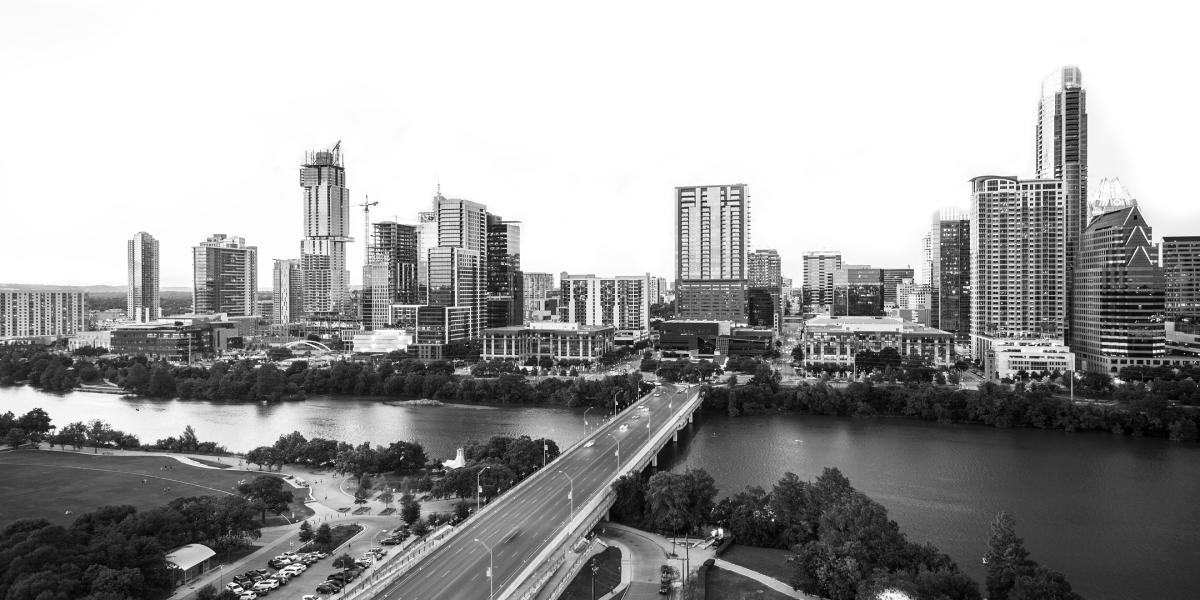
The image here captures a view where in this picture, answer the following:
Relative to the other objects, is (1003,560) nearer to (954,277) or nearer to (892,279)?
(954,277)

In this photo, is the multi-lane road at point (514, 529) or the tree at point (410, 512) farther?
the tree at point (410, 512)

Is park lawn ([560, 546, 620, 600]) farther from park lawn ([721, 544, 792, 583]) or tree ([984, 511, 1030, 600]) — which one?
tree ([984, 511, 1030, 600])

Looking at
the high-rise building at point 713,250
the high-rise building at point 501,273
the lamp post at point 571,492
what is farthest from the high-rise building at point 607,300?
the lamp post at point 571,492

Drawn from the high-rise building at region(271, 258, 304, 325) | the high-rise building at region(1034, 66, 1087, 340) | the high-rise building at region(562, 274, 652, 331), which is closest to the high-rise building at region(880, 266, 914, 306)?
the high-rise building at region(562, 274, 652, 331)

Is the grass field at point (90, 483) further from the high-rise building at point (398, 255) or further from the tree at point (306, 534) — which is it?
the high-rise building at point (398, 255)

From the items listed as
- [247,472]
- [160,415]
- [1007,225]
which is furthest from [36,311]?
[1007,225]
